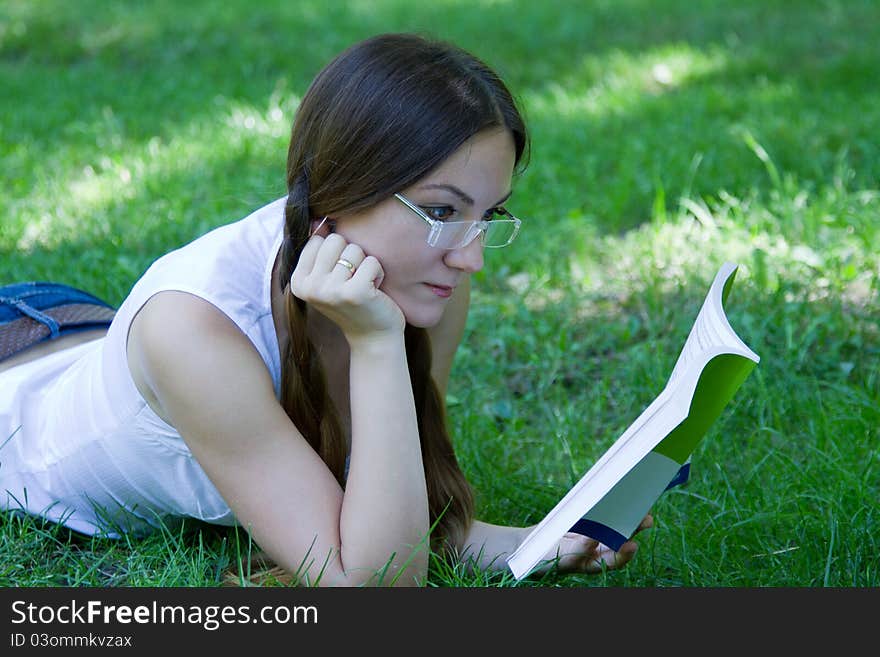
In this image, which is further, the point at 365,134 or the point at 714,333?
the point at 365,134

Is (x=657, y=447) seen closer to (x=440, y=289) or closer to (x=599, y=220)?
(x=440, y=289)

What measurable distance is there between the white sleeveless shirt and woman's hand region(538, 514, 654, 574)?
0.66m

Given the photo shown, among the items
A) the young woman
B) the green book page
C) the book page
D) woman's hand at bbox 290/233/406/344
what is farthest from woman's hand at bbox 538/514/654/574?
woman's hand at bbox 290/233/406/344

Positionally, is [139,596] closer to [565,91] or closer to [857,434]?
[857,434]

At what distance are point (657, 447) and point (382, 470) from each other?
49cm

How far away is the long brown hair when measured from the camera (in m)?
2.07

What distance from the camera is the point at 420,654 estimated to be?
6.00 feet

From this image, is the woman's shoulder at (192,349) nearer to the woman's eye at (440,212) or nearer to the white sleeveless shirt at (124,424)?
the white sleeveless shirt at (124,424)

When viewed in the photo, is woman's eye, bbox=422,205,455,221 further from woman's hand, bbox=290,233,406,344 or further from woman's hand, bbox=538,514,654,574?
woman's hand, bbox=538,514,654,574

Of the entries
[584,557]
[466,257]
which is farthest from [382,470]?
[584,557]

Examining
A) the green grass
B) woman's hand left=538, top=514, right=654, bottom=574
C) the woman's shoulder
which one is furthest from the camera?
the green grass

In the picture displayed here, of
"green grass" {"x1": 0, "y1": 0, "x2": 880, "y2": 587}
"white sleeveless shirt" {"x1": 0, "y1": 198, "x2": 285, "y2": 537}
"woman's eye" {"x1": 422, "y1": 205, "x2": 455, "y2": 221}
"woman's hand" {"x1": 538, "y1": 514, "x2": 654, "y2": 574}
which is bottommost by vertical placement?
"green grass" {"x1": 0, "y1": 0, "x2": 880, "y2": 587}

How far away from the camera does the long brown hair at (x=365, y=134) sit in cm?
207

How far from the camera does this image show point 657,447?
76.8 inches
